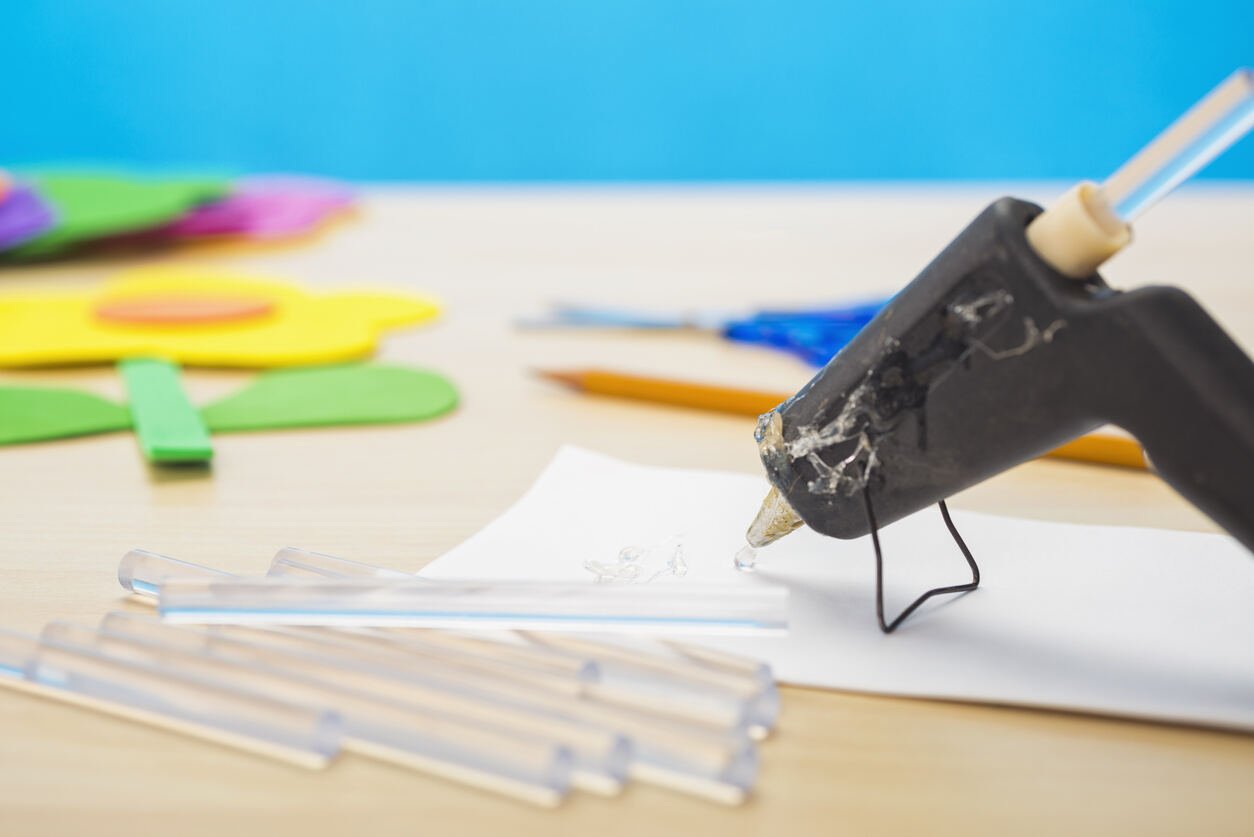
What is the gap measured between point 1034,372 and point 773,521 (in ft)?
0.36

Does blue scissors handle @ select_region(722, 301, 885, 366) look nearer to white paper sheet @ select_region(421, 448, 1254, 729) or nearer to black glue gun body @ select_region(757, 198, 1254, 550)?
white paper sheet @ select_region(421, 448, 1254, 729)

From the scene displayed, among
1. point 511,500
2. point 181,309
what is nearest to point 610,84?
point 181,309

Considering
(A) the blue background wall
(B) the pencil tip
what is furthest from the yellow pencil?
(A) the blue background wall

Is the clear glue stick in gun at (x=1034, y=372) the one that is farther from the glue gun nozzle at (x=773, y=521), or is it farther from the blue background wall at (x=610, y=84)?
the blue background wall at (x=610, y=84)

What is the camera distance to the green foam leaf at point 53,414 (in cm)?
55

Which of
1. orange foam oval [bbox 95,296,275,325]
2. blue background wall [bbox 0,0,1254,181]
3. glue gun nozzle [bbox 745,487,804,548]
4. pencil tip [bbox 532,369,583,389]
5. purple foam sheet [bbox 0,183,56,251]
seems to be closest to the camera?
glue gun nozzle [bbox 745,487,804,548]

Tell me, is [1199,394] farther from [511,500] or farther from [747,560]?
[511,500]

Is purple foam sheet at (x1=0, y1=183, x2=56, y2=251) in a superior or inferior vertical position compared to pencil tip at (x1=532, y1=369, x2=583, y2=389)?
superior

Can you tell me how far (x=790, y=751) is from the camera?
11.9 inches

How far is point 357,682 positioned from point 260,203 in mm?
899

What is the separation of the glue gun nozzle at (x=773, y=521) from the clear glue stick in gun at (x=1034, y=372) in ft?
0.05

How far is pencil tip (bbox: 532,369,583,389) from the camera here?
0.63 meters

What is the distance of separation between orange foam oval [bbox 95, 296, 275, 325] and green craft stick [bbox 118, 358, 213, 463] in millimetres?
67

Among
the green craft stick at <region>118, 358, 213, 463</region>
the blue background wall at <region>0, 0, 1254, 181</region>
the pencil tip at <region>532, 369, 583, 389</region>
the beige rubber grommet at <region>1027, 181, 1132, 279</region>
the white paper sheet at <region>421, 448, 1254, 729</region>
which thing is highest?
the blue background wall at <region>0, 0, 1254, 181</region>
